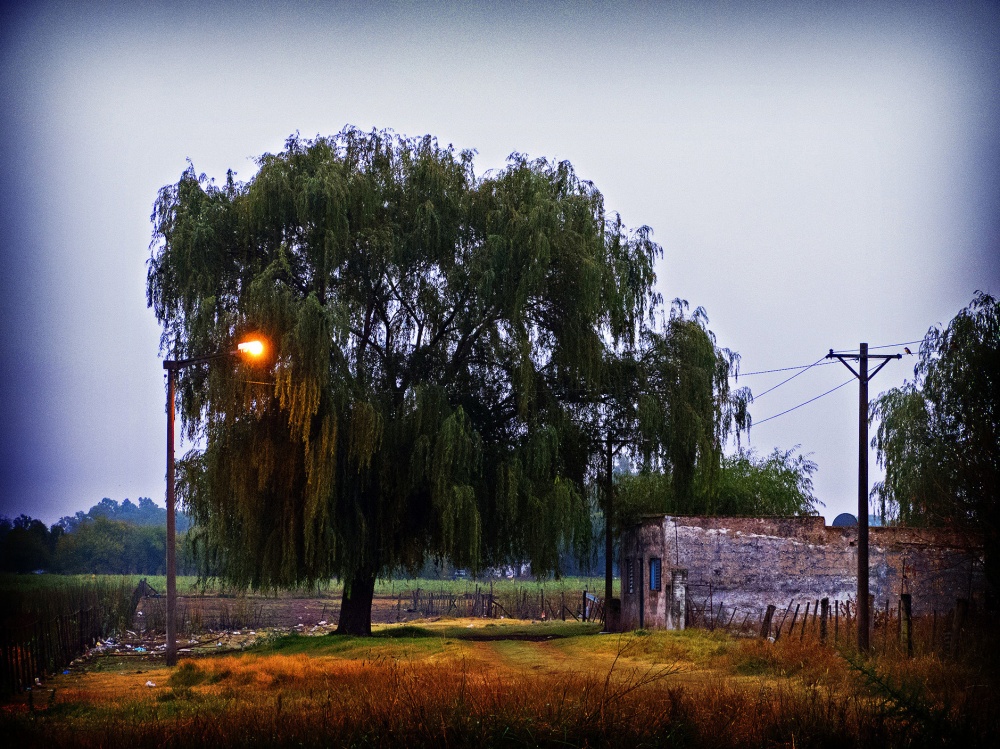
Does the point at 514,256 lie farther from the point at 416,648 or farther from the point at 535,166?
the point at 416,648

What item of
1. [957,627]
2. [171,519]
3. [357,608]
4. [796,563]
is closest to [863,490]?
[957,627]

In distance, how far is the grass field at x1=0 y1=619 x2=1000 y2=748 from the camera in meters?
10.4

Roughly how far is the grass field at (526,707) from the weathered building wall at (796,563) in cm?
892

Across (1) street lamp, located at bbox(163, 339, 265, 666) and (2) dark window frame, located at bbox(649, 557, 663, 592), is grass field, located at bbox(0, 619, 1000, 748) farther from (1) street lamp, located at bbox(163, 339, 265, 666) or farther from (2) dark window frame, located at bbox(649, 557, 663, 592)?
(2) dark window frame, located at bbox(649, 557, 663, 592)

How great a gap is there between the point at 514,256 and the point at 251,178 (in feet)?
24.4

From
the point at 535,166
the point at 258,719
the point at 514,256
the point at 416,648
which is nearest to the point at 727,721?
the point at 258,719

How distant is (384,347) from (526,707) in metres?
19.5

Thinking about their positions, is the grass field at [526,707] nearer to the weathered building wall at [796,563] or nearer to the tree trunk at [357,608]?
the weathered building wall at [796,563]

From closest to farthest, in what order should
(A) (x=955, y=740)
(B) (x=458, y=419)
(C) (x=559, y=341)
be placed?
(A) (x=955, y=740) → (B) (x=458, y=419) → (C) (x=559, y=341)

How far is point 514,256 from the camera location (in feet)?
93.0

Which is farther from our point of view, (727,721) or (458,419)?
(458,419)

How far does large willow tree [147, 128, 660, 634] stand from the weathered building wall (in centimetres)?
298

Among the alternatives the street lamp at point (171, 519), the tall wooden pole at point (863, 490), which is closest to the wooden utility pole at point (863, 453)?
the tall wooden pole at point (863, 490)

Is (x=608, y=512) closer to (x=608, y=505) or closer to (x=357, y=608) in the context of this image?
(x=608, y=505)
